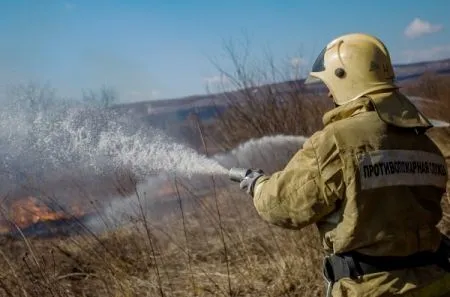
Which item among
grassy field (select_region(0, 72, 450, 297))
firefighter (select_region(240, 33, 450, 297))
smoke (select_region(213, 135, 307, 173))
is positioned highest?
firefighter (select_region(240, 33, 450, 297))

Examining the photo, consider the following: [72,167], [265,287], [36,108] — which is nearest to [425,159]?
[265,287]

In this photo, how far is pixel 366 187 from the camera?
218cm

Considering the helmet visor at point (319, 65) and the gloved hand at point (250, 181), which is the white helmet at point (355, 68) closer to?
the helmet visor at point (319, 65)

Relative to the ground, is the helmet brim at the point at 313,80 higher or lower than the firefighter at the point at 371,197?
higher

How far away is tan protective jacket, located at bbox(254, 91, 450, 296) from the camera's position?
7.16 feet

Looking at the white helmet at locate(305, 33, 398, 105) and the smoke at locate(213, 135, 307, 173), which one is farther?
the smoke at locate(213, 135, 307, 173)

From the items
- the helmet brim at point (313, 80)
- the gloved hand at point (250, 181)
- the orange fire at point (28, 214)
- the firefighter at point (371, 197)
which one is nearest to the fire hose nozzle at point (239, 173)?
the gloved hand at point (250, 181)

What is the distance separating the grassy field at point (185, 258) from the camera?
396 centimetres

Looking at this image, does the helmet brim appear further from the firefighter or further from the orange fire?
the orange fire

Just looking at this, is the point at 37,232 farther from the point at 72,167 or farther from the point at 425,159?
the point at 425,159

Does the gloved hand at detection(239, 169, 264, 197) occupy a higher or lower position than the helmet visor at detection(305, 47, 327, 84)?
lower

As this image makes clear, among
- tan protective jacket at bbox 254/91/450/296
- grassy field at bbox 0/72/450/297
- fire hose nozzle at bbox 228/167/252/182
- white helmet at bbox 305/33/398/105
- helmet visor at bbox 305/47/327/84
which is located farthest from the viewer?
grassy field at bbox 0/72/450/297

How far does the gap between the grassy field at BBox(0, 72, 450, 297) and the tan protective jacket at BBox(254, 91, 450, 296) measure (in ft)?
5.59

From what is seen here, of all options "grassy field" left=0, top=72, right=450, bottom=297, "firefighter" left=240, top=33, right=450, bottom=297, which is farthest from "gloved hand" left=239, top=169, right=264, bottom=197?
"grassy field" left=0, top=72, right=450, bottom=297
